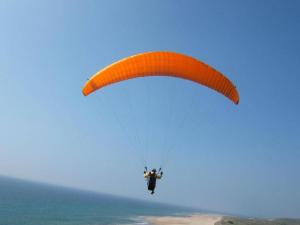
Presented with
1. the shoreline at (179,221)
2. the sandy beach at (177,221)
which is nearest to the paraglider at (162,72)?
the shoreline at (179,221)

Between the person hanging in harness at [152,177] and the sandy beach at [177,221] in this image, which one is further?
the sandy beach at [177,221]

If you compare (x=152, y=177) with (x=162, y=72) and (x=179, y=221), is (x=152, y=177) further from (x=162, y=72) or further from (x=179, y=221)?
(x=179, y=221)

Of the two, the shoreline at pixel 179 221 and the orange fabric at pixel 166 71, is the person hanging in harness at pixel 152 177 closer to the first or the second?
the orange fabric at pixel 166 71

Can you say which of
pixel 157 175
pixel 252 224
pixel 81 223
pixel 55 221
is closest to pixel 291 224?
pixel 252 224

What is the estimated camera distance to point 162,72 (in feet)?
58.5

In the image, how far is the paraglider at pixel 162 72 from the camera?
16922 mm

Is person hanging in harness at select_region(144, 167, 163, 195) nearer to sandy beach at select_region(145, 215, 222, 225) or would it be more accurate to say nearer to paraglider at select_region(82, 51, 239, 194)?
paraglider at select_region(82, 51, 239, 194)

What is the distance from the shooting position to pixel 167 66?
1738cm

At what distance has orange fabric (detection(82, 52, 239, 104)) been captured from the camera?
16.9 m

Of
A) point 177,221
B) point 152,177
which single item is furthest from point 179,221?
point 152,177

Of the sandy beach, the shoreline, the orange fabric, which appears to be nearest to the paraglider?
the orange fabric

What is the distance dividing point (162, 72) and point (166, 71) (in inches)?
9.1

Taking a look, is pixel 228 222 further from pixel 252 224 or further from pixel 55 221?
pixel 55 221

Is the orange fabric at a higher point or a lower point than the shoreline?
higher
